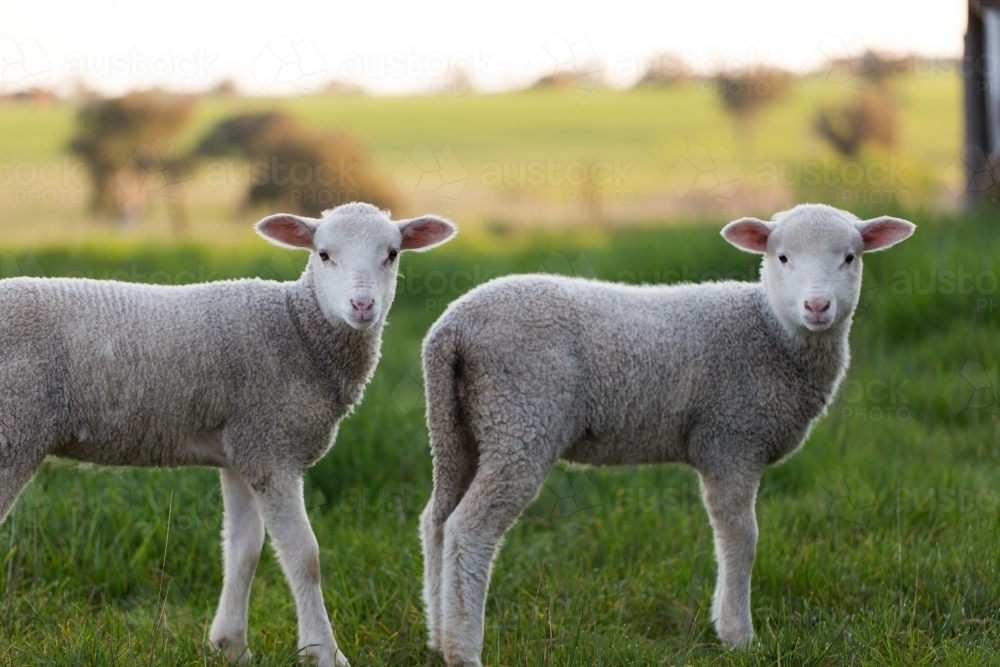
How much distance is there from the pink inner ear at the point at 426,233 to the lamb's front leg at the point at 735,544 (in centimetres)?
143

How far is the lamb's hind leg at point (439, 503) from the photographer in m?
4.06

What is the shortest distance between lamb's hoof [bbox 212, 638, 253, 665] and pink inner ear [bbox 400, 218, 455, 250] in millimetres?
1662

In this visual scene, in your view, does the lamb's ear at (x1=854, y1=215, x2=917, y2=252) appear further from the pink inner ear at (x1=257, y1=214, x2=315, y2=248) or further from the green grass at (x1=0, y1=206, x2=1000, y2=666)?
the pink inner ear at (x1=257, y1=214, x2=315, y2=248)

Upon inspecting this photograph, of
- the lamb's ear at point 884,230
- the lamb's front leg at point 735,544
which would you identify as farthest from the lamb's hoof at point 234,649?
the lamb's ear at point 884,230

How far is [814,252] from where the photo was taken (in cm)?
420

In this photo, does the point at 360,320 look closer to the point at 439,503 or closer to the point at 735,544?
the point at 439,503

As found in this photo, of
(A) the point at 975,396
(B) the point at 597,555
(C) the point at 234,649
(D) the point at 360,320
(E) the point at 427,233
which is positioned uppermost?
(E) the point at 427,233

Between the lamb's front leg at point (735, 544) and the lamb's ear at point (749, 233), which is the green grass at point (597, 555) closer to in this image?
the lamb's front leg at point (735, 544)

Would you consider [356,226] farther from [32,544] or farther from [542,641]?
[32,544]

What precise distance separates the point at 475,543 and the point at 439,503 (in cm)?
28

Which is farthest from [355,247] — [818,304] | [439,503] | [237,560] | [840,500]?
[840,500]

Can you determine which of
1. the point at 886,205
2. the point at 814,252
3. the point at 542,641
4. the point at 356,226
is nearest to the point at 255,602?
the point at 542,641

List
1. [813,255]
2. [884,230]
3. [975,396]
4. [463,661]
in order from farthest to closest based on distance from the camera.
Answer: [975,396] < [884,230] < [813,255] < [463,661]

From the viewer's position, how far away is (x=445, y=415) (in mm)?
4047
